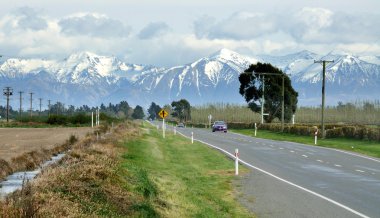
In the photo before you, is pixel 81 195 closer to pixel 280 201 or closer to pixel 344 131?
pixel 280 201

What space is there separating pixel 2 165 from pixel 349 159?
16.8 m

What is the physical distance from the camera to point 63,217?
34.4ft

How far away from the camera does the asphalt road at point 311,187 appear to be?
15750 mm

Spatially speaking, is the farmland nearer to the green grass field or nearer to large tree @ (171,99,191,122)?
large tree @ (171,99,191,122)

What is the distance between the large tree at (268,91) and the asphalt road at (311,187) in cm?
6574

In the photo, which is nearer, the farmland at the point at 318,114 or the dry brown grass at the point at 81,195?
the dry brown grass at the point at 81,195

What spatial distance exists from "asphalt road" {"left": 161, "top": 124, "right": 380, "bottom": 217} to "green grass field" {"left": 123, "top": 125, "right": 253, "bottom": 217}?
68 centimetres

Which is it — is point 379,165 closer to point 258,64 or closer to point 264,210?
point 264,210

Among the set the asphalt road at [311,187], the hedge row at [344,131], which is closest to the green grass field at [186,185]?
the asphalt road at [311,187]

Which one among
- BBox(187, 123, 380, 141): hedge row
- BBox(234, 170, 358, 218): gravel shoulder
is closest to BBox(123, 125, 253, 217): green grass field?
BBox(234, 170, 358, 218): gravel shoulder

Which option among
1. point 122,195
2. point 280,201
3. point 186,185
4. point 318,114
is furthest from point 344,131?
point 318,114

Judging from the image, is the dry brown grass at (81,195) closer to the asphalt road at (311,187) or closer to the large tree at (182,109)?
the asphalt road at (311,187)

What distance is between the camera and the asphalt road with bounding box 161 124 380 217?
1575 cm

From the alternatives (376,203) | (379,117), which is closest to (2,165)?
(376,203)
